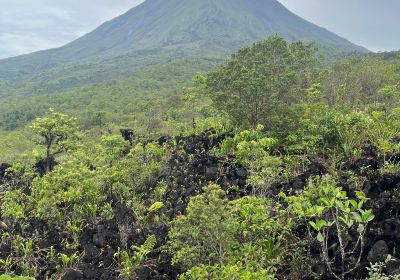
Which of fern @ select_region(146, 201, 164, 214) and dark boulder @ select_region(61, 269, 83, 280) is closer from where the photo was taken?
dark boulder @ select_region(61, 269, 83, 280)

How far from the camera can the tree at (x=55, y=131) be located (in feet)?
51.8

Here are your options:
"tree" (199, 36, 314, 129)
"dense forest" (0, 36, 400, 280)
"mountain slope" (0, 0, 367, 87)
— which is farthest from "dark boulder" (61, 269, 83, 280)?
"mountain slope" (0, 0, 367, 87)

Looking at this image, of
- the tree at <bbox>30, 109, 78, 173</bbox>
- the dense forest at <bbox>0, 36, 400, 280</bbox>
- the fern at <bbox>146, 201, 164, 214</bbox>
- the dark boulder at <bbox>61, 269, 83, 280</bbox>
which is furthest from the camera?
the tree at <bbox>30, 109, 78, 173</bbox>

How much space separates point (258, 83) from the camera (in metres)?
14.5

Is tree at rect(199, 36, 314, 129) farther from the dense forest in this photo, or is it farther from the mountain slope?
the mountain slope

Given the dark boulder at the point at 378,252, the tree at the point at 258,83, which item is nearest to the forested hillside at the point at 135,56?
the tree at the point at 258,83

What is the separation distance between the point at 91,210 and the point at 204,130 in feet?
20.1

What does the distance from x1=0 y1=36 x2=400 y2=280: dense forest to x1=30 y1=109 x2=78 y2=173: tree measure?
0.17 ft

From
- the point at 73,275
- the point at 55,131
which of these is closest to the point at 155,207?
the point at 73,275

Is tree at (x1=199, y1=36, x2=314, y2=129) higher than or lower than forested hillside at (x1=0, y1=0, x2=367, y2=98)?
lower

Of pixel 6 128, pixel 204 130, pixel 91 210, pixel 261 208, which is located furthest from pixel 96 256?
pixel 6 128

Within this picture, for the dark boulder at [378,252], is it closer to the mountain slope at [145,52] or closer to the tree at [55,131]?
the tree at [55,131]

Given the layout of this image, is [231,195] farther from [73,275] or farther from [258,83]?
[258,83]

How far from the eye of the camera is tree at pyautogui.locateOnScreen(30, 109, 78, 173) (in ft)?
51.8
